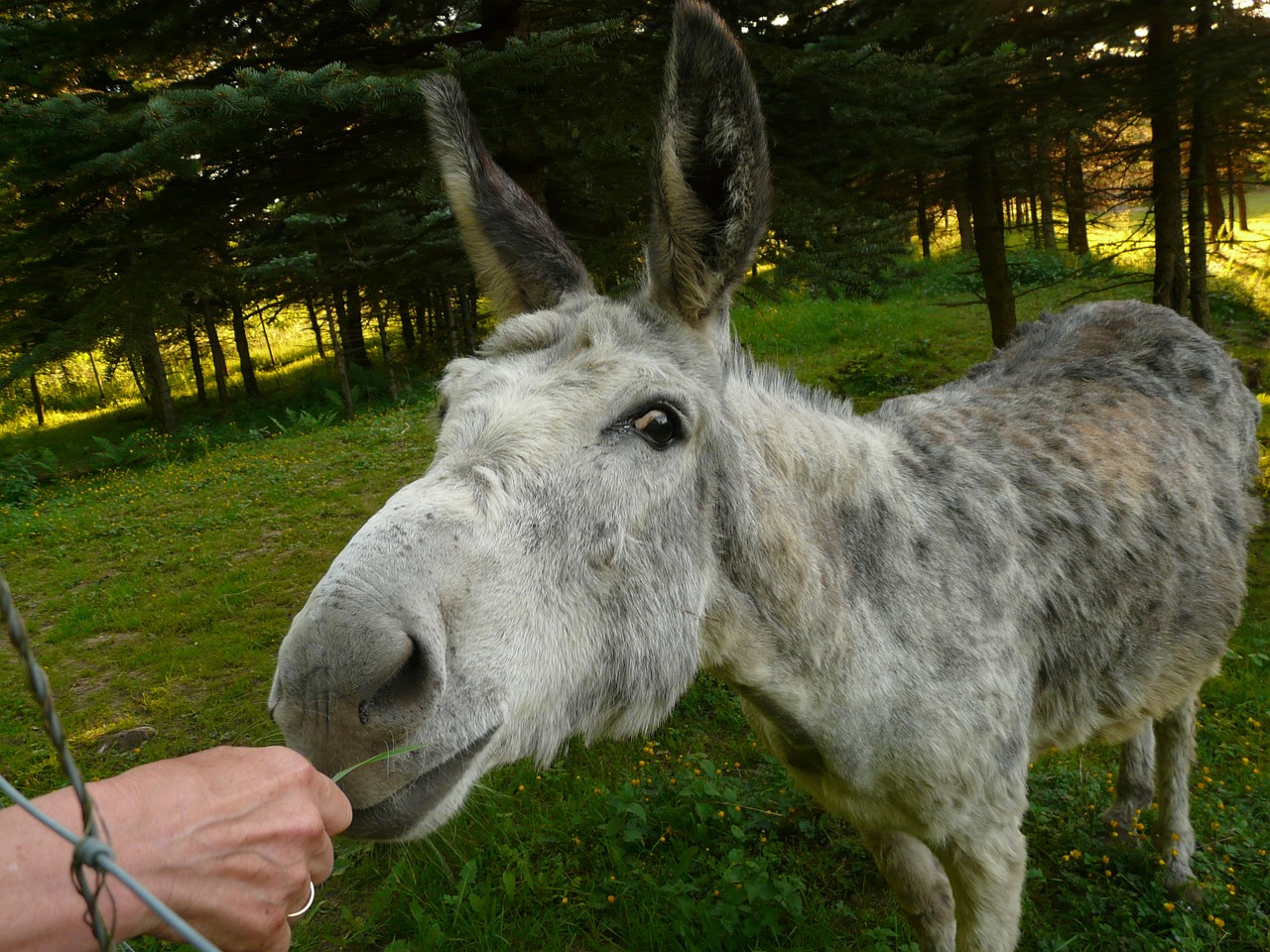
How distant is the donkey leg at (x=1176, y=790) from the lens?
3.46 metres

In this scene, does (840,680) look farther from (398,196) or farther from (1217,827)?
(398,196)

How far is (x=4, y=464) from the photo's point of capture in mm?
14617

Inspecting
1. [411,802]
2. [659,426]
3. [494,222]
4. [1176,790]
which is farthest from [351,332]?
[411,802]

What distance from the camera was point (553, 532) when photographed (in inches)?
68.4

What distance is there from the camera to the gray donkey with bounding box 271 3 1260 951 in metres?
1.49

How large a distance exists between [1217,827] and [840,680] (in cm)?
302

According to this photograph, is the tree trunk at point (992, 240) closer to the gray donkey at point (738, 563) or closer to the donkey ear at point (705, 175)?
the gray donkey at point (738, 563)

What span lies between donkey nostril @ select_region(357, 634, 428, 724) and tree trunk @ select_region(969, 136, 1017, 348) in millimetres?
7821

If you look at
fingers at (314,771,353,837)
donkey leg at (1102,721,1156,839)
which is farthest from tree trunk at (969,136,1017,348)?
fingers at (314,771,353,837)

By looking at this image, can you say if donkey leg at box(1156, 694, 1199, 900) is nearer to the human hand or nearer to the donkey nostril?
the donkey nostril

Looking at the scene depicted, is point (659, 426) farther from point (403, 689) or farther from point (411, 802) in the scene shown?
point (411, 802)

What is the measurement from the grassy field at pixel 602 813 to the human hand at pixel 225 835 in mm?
925

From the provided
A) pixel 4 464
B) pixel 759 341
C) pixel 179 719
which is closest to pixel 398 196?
pixel 179 719

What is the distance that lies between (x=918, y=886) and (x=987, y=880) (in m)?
0.55
